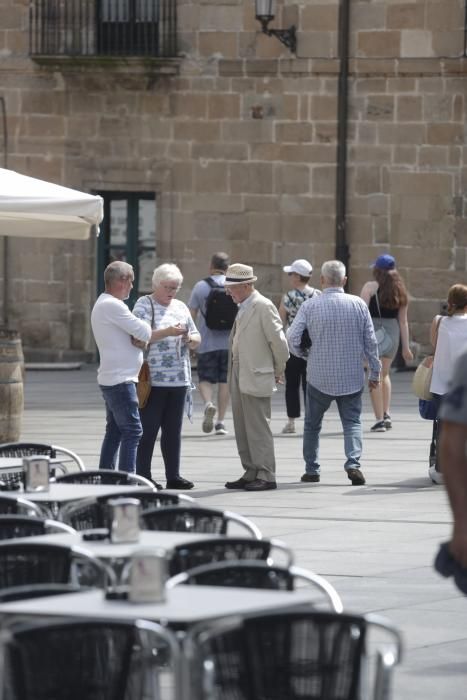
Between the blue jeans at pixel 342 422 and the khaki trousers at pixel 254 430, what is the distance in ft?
1.36

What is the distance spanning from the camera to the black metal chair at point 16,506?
299 inches

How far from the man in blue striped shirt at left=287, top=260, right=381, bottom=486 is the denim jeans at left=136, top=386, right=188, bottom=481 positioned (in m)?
1.03

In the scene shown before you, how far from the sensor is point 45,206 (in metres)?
13.3

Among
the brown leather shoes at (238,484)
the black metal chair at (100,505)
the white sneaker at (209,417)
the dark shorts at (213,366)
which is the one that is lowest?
the white sneaker at (209,417)

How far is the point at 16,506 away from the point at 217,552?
4.98ft

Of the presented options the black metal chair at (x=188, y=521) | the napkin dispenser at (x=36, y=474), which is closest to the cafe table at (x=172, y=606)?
the black metal chair at (x=188, y=521)

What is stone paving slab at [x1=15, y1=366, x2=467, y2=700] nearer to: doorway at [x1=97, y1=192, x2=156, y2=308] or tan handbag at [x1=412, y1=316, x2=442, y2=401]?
tan handbag at [x1=412, y1=316, x2=442, y2=401]

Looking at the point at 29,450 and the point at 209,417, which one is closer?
the point at 29,450

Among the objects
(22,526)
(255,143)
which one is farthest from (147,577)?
(255,143)

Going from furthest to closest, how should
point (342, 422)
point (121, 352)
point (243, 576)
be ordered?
point (342, 422), point (121, 352), point (243, 576)

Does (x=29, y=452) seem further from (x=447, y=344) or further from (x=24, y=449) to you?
(x=447, y=344)

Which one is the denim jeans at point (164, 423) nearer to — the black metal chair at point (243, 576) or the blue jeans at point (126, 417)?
the blue jeans at point (126, 417)

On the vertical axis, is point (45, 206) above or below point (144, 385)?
above

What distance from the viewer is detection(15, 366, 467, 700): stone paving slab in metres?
7.96
